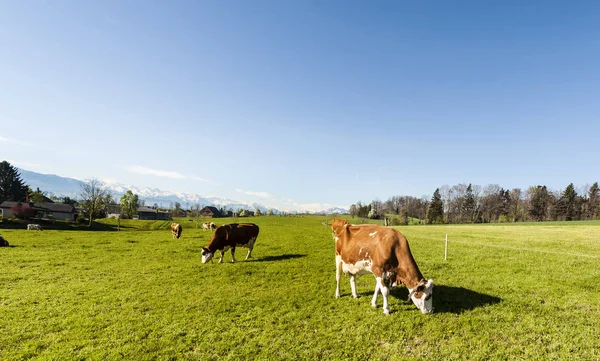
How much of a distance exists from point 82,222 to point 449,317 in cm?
7951

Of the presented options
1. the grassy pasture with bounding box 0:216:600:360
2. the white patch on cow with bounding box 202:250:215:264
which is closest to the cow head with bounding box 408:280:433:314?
the grassy pasture with bounding box 0:216:600:360

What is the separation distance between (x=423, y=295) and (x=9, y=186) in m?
132

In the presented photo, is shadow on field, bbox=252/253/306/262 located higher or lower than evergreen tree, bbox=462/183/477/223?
lower

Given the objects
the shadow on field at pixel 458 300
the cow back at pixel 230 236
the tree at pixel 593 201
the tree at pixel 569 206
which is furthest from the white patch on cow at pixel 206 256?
the tree at pixel 593 201

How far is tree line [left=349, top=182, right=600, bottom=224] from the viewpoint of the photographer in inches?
3873

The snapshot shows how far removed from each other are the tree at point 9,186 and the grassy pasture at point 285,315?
110 metres

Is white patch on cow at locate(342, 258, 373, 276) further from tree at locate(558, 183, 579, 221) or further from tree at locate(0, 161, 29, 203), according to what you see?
tree at locate(558, 183, 579, 221)

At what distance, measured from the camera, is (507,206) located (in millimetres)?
111562

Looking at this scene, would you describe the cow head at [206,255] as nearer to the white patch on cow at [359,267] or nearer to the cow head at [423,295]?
the white patch on cow at [359,267]

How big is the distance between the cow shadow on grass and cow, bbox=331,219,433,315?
4.13ft

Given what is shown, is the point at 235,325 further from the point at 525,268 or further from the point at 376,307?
the point at 525,268

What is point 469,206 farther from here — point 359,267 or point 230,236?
point 359,267

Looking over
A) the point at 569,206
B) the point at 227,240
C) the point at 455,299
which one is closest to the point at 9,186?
the point at 227,240

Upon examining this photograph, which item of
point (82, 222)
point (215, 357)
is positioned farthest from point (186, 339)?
point (82, 222)
